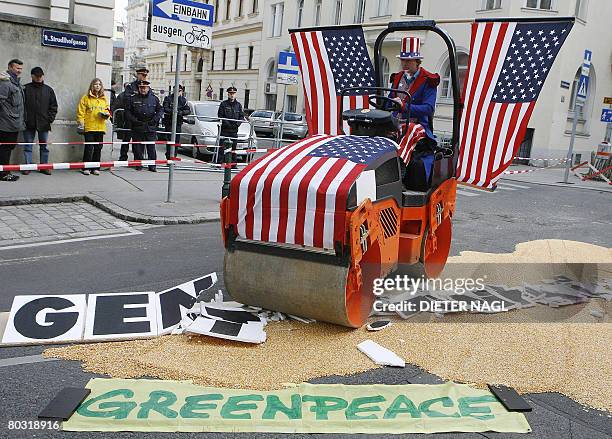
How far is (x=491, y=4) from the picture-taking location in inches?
1131

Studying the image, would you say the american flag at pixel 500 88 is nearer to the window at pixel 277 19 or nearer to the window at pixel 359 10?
the window at pixel 359 10

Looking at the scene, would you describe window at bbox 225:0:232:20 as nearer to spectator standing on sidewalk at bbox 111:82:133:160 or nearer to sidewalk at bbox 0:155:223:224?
spectator standing on sidewalk at bbox 111:82:133:160

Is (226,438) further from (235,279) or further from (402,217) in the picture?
(402,217)

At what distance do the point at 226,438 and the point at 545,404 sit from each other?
2.00m

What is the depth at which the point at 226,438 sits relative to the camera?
3379 millimetres

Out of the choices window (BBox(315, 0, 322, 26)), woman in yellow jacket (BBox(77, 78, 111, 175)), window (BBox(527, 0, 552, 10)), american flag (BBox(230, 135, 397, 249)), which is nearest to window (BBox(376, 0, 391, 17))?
window (BBox(315, 0, 322, 26))

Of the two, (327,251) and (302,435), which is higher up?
(327,251)

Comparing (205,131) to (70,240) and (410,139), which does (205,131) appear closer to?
(70,240)

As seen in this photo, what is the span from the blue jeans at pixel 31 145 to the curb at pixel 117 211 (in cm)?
218

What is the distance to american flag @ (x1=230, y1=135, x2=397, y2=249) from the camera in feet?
14.5

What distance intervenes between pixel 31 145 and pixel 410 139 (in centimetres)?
827

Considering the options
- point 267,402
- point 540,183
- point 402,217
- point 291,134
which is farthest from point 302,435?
point 291,134

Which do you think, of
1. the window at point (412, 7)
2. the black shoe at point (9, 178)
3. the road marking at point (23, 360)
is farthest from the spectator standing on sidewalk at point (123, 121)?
the window at point (412, 7)

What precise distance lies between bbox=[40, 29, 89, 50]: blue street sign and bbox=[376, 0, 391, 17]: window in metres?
23.2
